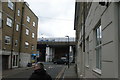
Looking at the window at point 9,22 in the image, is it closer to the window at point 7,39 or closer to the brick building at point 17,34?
the brick building at point 17,34

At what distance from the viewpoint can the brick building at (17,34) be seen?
24.5 metres

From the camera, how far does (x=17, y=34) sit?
96.9ft

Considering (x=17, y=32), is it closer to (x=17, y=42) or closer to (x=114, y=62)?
(x=17, y=42)

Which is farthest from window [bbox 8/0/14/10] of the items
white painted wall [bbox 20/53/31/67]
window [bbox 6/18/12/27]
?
white painted wall [bbox 20/53/31/67]

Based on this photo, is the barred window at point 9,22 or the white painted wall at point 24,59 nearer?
the barred window at point 9,22

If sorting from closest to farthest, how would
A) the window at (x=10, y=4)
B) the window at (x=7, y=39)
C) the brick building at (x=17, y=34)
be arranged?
the brick building at (x=17, y=34) < the window at (x=7, y=39) < the window at (x=10, y=4)

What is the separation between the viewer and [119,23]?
255 centimetres

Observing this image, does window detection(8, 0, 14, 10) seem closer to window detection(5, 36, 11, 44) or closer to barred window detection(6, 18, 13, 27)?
barred window detection(6, 18, 13, 27)

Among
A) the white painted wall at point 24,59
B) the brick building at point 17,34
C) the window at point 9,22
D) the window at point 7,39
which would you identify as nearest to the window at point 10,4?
the brick building at point 17,34

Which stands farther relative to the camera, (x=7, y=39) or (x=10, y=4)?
(x=10, y=4)

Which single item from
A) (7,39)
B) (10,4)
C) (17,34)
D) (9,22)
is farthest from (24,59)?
(10,4)

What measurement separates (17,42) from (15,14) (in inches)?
188

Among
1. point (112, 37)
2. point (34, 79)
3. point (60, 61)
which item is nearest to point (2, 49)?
point (34, 79)

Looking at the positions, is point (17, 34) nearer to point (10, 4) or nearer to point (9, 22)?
point (9, 22)
